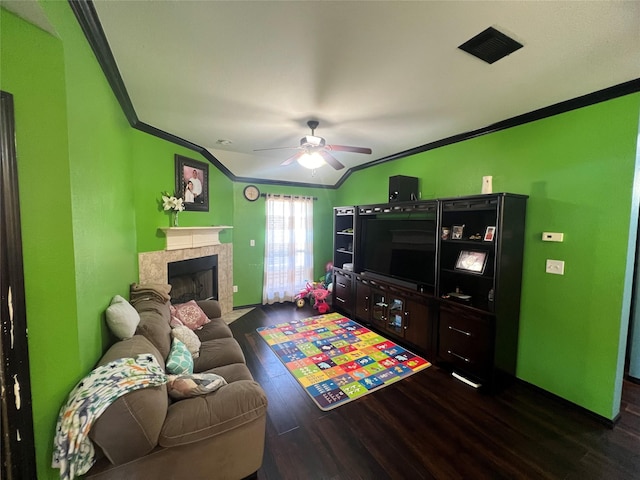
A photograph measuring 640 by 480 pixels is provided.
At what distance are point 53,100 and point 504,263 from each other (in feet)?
10.7

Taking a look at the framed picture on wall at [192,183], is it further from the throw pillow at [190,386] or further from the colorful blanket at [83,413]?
the colorful blanket at [83,413]

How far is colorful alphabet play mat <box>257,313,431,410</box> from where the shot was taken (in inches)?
94.3

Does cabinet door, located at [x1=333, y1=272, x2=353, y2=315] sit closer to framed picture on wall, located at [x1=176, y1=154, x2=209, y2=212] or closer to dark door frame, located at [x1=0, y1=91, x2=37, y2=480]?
framed picture on wall, located at [x1=176, y1=154, x2=209, y2=212]

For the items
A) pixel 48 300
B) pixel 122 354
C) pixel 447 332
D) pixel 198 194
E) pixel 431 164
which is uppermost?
pixel 431 164

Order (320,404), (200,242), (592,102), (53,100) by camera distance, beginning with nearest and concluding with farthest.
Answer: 1. (53,100)
2. (592,102)
3. (320,404)
4. (200,242)

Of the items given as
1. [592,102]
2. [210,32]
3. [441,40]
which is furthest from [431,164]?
[210,32]

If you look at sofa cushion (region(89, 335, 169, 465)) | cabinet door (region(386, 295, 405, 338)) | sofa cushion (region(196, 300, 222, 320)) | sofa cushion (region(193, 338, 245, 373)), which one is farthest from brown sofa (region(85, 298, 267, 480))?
cabinet door (region(386, 295, 405, 338))

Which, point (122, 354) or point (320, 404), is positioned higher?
point (122, 354)

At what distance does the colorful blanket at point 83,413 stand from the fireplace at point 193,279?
2199mm

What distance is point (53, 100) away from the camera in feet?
3.67

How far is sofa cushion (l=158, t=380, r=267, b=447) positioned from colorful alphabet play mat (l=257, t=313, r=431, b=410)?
0.92m

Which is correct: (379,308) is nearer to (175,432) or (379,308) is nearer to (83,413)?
(175,432)

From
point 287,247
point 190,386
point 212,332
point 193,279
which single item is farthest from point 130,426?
point 287,247

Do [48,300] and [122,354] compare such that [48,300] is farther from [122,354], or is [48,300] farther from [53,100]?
[53,100]
